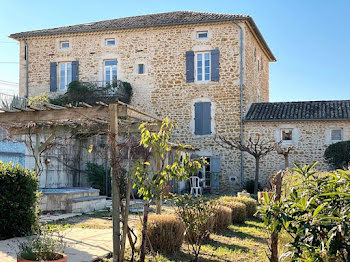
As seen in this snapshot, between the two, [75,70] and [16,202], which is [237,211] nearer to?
[16,202]

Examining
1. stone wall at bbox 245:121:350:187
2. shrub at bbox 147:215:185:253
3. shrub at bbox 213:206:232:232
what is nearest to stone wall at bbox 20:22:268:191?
stone wall at bbox 245:121:350:187

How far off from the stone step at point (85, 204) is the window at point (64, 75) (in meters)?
9.26

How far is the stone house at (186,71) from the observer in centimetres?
1777

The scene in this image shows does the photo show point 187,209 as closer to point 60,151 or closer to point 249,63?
point 60,151

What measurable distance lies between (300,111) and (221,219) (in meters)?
10.5

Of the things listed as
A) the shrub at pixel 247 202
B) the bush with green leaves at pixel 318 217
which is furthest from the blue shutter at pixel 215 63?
the bush with green leaves at pixel 318 217

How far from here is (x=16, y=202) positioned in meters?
6.82

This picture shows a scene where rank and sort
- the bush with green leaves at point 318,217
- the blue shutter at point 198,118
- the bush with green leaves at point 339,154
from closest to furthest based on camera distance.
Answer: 1. the bush with green leaves at point 318,217
2. the bush with green leaves at point 339,154
3. the blue shutter at point 198,118

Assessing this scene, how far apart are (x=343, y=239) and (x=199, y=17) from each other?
1661 centimetres

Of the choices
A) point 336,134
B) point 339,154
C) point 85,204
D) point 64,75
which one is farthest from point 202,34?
point 85,204

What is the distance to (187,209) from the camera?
18.2ft

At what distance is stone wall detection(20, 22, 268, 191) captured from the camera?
59.1 feet

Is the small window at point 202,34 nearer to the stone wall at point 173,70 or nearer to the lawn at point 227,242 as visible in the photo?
the stone wall at point 173,70

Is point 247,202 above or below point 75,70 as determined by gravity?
below
